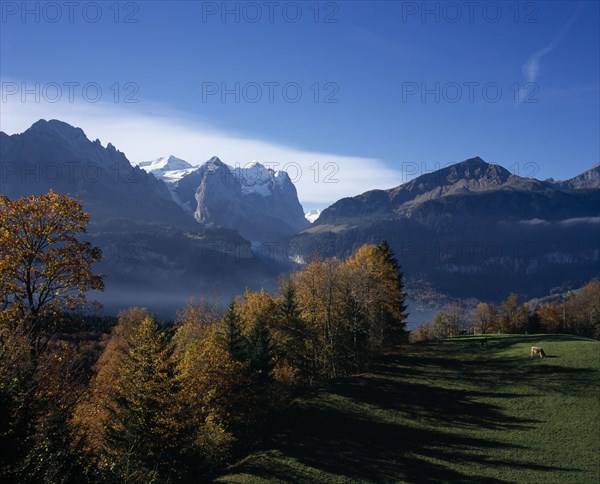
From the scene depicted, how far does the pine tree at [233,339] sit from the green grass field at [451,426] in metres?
9.45

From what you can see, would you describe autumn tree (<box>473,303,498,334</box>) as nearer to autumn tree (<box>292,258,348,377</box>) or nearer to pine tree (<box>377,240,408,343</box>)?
pine tree (<box>377,240,408,343</box>)

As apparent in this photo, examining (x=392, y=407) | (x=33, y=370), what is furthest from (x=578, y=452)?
(x=33, y=370)

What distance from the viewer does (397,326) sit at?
82000mm

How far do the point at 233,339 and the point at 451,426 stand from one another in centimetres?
2761

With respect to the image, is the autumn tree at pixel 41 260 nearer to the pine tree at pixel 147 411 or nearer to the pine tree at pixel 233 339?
the pine tree at pixel 147 411

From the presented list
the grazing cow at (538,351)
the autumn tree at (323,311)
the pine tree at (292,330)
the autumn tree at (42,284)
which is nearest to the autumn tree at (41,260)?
the autumn tree at (42,284)

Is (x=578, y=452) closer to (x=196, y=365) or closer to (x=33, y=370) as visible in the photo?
(x=196, y=365)

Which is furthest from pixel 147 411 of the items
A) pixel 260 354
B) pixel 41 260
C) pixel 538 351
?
pixel 538 351

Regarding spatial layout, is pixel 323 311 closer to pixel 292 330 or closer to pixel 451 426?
pixel 292 330

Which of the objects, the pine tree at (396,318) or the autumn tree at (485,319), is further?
the autumn tree at (485,319)

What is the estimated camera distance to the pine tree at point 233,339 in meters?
55.1

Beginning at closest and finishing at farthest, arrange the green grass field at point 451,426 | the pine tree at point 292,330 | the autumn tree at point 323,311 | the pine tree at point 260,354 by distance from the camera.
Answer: the green grass field at point 451,426 < the pine tree at point 260,354 < the pine tree at point 292,330 < the autumn tree at point 323,311

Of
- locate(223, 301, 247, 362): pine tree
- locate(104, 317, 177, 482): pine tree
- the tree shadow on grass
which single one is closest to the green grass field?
the tree shadow on grass

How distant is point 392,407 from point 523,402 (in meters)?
14.8
